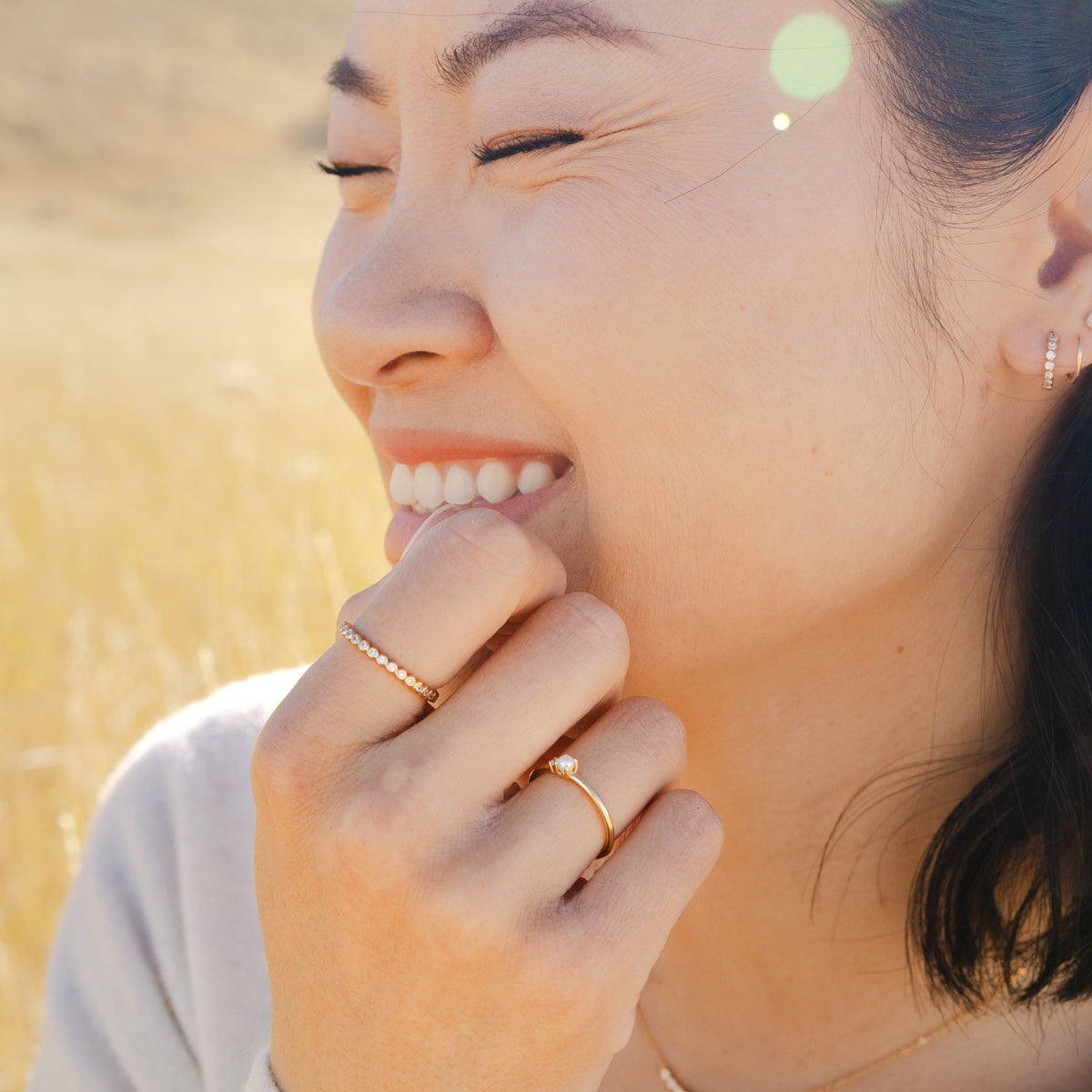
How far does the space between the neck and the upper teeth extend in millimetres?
436

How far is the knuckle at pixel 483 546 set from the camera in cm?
126

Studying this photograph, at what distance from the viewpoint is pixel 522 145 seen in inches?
57.6

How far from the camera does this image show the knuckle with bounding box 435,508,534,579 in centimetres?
126

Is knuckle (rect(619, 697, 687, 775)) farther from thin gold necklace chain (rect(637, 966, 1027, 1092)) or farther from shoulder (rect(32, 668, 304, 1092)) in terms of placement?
Answer: shoulder (rect(32, 668, 304, 1092))

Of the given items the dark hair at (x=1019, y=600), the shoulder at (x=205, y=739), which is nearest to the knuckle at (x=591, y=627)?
the dark hair at (x=1019, y=600)

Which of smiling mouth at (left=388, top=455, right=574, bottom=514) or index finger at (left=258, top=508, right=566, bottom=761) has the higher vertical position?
smiling mouth at (left=388, top=455, right=574, bottom=514)

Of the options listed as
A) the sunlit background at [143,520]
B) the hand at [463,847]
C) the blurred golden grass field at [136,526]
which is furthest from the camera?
the blurred golden grass field at [136,526]

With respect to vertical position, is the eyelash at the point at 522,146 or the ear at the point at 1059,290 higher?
the eyelash at the point at 522,146

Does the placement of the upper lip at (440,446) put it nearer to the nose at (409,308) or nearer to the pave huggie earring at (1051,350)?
the nose at (409,308)

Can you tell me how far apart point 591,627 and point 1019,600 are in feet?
2.75

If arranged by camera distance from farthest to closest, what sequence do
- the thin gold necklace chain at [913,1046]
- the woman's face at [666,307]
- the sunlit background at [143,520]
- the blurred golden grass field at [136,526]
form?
1. the blurred golden grass field at [136,526]
2. the sunlit background at [143,520]
3. the thin gold necklace chain at [913,1046]
4. the woman's face at [666,307]


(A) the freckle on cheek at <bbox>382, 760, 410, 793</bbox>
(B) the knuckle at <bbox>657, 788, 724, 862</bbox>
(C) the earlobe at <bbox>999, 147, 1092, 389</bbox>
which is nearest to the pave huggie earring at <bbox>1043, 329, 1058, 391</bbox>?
(C) the earlobe at <bbox>999, 147, 1092, 389</bbox>

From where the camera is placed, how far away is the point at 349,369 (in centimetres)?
162

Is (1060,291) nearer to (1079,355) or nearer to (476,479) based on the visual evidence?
(1079,355)
